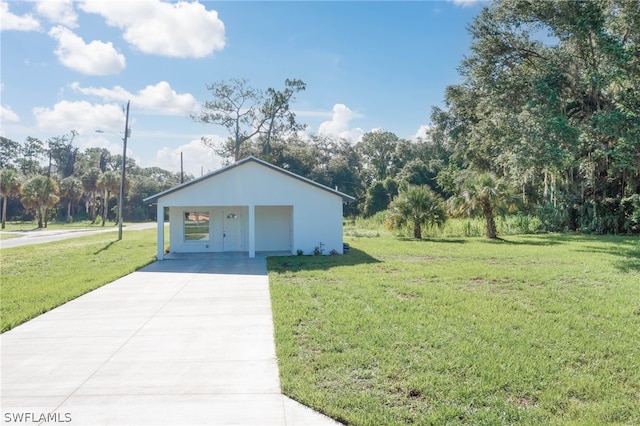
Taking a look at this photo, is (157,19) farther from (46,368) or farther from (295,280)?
(46,368)

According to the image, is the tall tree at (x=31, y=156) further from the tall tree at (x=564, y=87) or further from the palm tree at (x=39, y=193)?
the tall tree at (x=564, y=87)

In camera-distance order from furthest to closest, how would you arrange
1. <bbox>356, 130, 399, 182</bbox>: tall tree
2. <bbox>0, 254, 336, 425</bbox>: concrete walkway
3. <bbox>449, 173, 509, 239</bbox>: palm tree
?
1. <bbox>356, 130, 399, 182</bbox>: tall tree
2. <bbox>449, 173, 509, 239</bbox>: palm tree
3. <bbox>0, 254, 336, 425</bbox>: concrete walkway

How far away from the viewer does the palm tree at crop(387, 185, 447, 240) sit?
19.6 metres

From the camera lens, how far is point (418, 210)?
64.3ft

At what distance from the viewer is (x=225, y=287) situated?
8.91 metres

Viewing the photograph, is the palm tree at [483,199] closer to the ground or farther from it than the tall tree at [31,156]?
closer to the ground

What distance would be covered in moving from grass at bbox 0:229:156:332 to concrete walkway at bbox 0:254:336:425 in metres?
0.49

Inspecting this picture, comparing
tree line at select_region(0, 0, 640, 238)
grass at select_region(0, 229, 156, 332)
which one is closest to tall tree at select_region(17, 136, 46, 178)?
grass at select_region(0, 229, 156, 332)

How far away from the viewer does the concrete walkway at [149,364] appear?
3.43 metres

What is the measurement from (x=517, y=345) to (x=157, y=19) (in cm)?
1188

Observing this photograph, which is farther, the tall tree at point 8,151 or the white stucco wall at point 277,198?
the tall tree at point 8,151

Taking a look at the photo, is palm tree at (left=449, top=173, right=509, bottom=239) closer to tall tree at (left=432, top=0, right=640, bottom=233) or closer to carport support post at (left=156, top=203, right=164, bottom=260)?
tall tree at (left=432, top=0, right=640, bottom=233)

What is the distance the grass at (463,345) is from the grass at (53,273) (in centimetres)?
435

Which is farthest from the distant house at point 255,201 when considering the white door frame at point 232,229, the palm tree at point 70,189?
the palm tree at point 70,189
